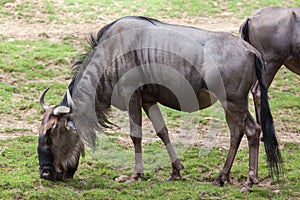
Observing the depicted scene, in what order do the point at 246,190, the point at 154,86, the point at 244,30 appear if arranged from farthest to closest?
the point at 244,30 → the point at 154,86 → the point at 246,190

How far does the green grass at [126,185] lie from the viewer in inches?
293

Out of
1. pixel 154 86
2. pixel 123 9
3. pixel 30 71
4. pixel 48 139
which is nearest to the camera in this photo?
pixel 48 139

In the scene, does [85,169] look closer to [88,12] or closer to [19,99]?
[19,99]

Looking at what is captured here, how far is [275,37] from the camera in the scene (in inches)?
408

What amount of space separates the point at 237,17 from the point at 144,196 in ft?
31.8

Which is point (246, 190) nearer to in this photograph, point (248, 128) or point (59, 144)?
point (248, 128)

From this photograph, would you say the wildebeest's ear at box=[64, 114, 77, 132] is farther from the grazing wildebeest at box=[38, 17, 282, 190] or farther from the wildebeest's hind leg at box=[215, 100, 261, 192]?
the wildebeest's hind leg at box=[215, 100, 261, 192]

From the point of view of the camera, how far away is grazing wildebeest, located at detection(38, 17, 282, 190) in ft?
25.3

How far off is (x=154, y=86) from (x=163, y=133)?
74 cm

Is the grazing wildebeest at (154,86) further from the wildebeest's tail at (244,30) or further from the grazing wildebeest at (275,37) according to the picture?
the wildebeest's tail at (244,30)

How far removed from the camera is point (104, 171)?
8.52 metres

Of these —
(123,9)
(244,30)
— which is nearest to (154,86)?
(244,30)

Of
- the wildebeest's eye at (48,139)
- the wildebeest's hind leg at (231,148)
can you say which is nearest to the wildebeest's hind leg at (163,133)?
the wildebeest's hind leg at (231,148)

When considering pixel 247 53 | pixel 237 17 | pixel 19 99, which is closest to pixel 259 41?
pixel 247 53
